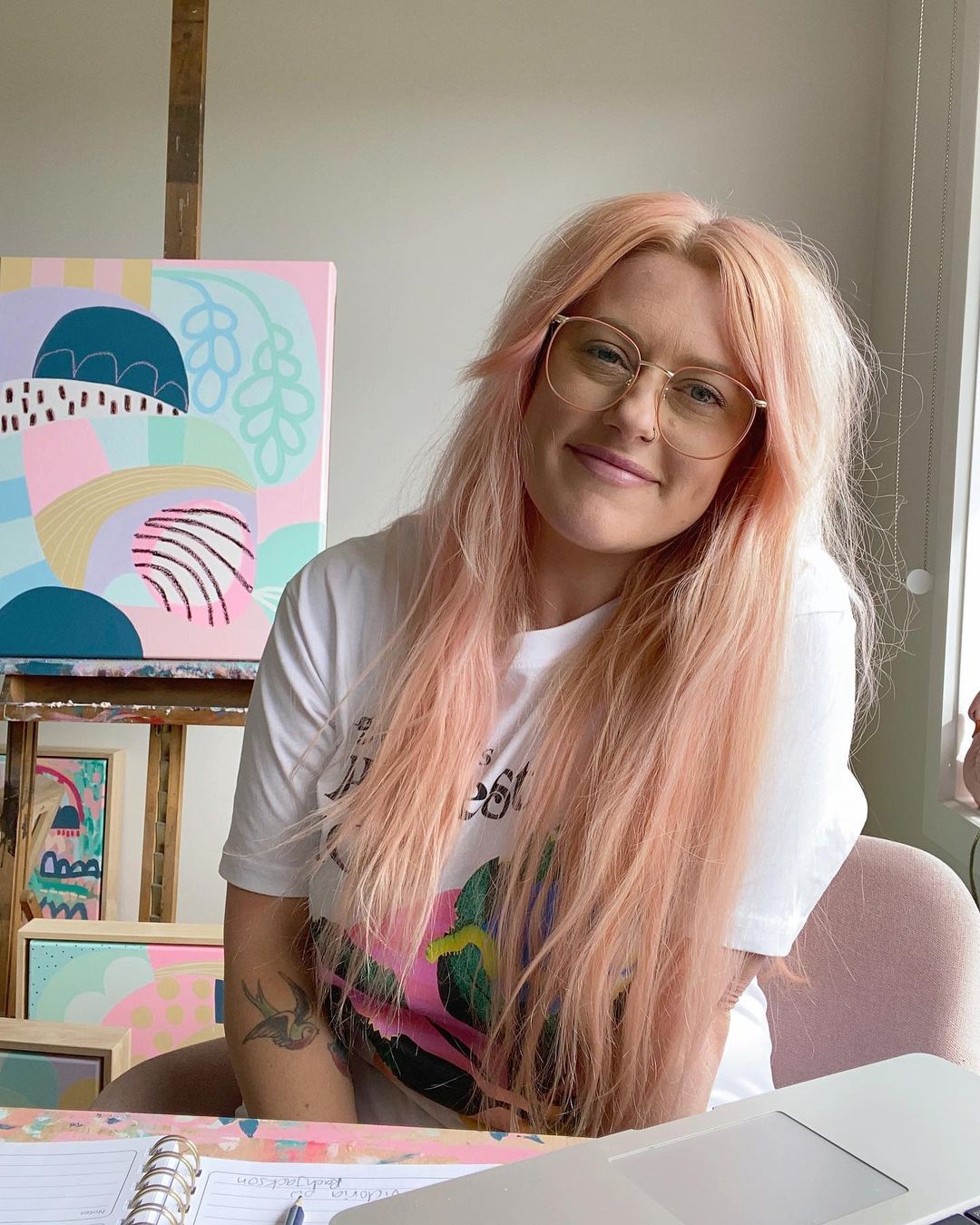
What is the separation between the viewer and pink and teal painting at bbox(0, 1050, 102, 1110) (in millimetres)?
1372

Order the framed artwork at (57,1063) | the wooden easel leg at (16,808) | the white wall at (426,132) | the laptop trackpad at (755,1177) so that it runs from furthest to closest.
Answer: the white wall at (426,132), the wooden easel leg at (16,808), the framed artwork at (57,1063), the laptop trackpad at (755,1177)

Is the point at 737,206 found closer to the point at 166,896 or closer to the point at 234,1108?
the point at 166,896

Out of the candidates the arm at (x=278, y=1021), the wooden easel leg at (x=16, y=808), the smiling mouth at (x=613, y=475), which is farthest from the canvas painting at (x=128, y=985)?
the smiling mouth at (x=613, y=475)

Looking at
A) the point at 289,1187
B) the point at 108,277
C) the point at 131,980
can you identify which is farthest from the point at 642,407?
the point at 131,980

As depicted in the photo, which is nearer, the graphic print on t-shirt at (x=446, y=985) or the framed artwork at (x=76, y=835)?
the graphic print on t-shirt at (x=446, y=985)

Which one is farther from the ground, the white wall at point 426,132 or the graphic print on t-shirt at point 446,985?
the white wall at point 426,132

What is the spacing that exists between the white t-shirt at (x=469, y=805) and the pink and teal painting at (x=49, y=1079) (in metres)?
0.59

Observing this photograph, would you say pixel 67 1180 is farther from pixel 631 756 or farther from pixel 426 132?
pixel 426 132

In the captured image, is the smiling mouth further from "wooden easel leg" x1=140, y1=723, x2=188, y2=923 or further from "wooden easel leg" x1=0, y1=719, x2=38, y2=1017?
"wooden easel leg" x1=0, y1=719, x2=38, y2=1017

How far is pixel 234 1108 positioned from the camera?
1.00 metres

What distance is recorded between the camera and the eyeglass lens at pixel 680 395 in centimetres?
87

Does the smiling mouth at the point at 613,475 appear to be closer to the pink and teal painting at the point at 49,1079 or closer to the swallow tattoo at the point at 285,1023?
the swallow tattoo at the point at 285,1023

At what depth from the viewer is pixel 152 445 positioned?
6.66ft

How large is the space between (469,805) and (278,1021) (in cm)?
24
